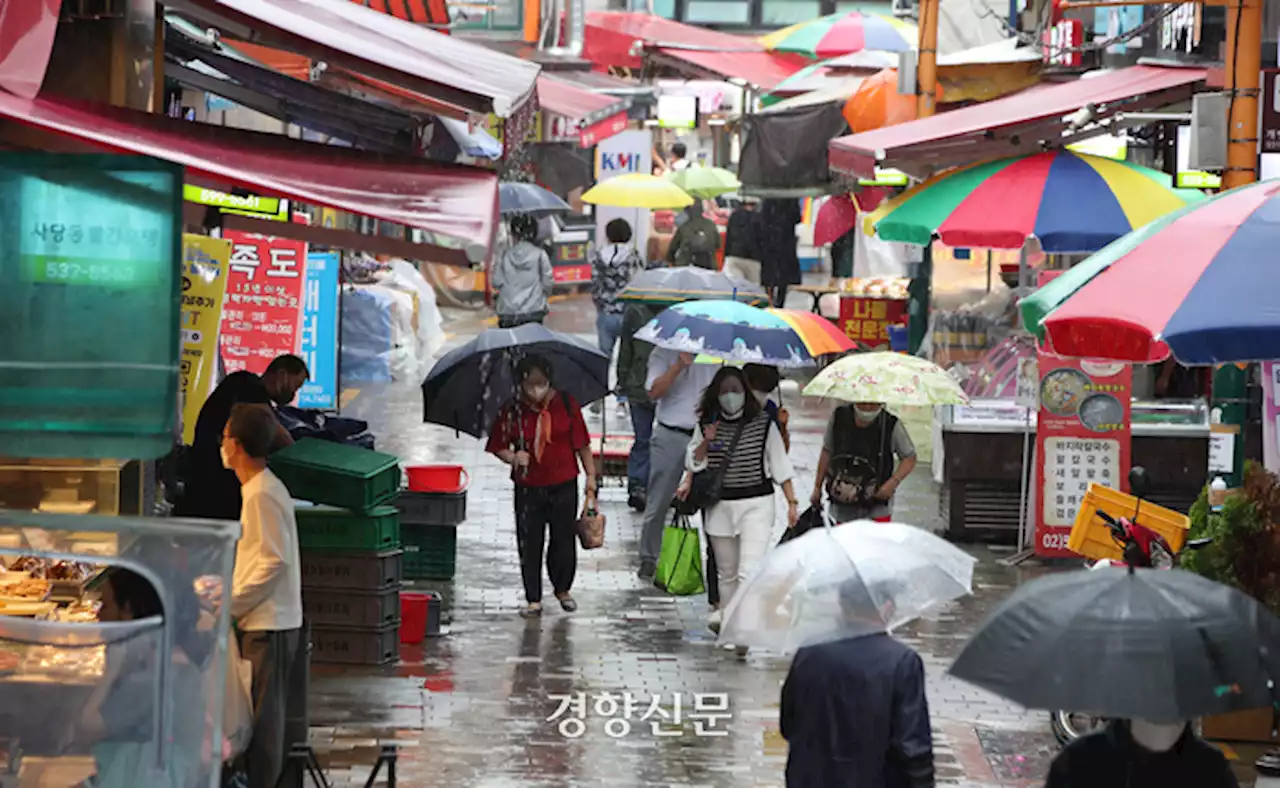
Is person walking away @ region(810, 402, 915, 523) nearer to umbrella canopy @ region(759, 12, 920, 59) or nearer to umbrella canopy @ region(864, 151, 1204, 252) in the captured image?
umbrella canopy @ region(864, 151, 1204, 252)

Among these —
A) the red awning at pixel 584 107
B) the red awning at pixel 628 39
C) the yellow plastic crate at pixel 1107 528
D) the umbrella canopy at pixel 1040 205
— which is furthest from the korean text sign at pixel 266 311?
the red awning at pixel 628 39

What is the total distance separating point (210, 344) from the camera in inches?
487

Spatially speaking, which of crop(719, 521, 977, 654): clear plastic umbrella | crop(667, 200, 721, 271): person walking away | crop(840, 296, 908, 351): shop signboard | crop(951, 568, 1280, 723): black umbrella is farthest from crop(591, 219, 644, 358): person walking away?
crop(951, 568, 1280, 723): black umbrella

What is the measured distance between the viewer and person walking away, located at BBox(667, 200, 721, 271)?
26.1m

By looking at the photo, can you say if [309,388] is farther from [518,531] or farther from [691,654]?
[691,654]

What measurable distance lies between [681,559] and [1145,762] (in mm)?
7808

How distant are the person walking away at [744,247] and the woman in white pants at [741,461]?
59.5 ft

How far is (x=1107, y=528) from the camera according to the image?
11.2m

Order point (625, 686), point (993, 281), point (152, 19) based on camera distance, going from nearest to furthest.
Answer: point (152, 19), point (625, 686), point (993, 281)

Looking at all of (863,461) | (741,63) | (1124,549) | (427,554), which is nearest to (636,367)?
(427,554)

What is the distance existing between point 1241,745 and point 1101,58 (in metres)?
9.52

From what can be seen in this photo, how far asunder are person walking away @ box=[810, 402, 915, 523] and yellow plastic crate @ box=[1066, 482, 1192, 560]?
145 centimetres

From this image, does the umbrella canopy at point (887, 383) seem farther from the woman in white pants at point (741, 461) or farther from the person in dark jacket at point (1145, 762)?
the person in dark jacket at point (1145, 762)

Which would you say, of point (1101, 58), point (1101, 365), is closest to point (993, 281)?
point (1101, 58)
